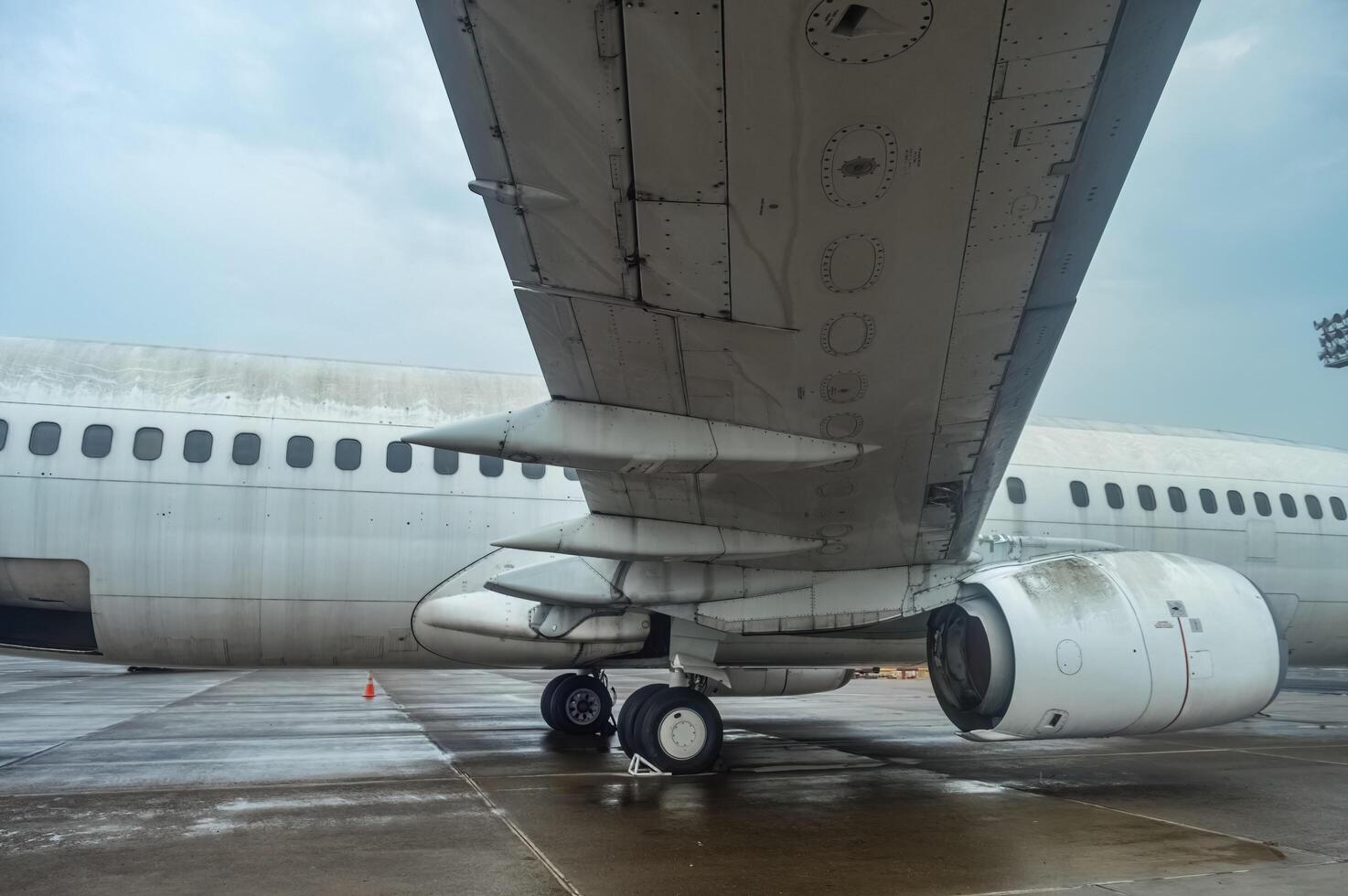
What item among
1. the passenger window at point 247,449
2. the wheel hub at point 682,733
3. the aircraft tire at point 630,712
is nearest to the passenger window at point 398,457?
the passenger window at point 247,449

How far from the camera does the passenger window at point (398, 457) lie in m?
8.95

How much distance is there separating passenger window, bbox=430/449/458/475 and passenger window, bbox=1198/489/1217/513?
28.2ft

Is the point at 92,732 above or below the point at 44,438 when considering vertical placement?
below

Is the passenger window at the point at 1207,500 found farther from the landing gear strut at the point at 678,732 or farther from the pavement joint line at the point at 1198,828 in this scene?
the landing gear strut at the point at 678,732

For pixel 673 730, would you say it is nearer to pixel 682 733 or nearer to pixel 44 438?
pixel 682 733

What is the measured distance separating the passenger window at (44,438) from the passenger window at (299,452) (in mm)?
1974

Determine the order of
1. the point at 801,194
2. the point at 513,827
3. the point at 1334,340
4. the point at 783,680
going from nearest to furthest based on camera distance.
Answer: the point at 801,194
the point at 513,827
the point at 783,680
the point at 1334,340

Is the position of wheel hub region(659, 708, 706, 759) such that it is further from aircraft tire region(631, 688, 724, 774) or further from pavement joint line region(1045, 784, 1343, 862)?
pavement joint line region(1045, 784, 1343, 862)

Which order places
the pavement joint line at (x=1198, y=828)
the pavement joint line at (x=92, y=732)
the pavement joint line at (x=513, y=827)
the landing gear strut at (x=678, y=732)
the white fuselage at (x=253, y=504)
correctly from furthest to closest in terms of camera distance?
the pavement joint line at (x=92, y=732) → the white fuselage at (x=253, y=504) → the landing gear strut at (x=678, y=732) → the pavement joint line at (x=1198, y=828) → the pavement joint line at (x=513, y=827)

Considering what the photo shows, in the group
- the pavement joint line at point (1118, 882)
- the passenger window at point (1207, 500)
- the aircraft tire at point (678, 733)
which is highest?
the passenger window at point (1207, 500)

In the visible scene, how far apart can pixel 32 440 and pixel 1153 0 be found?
30.1 ft

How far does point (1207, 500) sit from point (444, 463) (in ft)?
28.9

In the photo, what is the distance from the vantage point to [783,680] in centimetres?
1048

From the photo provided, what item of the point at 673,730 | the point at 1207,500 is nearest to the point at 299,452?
the point at 673,730
